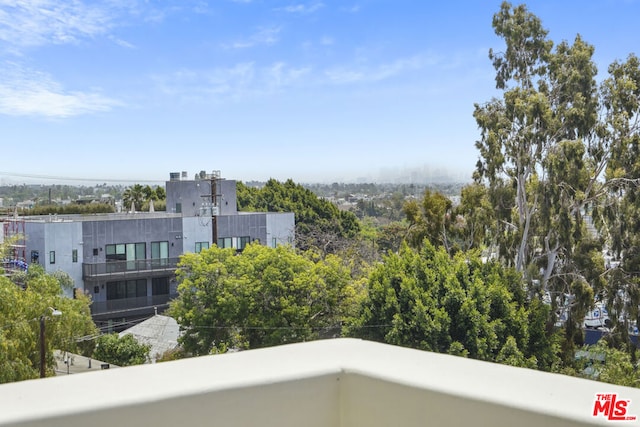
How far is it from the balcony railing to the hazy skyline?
802 cm

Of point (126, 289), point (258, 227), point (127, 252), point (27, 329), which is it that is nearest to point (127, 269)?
point (126, 289)

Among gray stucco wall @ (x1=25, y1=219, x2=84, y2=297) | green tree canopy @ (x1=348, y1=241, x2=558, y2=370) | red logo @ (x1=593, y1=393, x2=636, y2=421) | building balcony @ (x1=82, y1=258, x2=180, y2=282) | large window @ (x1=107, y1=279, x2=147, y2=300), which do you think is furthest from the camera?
large window @ (x1=107, y1=279, x2=147, y2=300)

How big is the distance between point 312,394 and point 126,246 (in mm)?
26119

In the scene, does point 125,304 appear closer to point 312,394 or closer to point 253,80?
point 312,394

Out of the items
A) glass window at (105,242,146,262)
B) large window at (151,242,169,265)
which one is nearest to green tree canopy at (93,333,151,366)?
glass window at (105,242,146,262)

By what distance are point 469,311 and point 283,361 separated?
12.0 m

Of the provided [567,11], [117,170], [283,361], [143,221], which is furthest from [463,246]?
[117,170]

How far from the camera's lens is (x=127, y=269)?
2531 cm

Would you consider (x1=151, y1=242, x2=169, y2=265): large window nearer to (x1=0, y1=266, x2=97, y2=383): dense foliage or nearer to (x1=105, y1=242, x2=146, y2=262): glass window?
(x1=105, y1=242, x2=146, y2=262): glass window

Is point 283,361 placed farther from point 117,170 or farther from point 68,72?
point 117,170

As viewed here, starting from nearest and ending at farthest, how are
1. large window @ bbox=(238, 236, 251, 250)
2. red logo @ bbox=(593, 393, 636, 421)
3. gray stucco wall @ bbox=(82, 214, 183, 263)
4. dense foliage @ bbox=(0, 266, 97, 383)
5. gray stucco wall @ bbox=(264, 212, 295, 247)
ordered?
red logo @ bbox=(593, 393, 636, 421) → dense foliage @ bbox=(0, 266, 97, 383) → gray stucco wall @ bbox=(82, 214, 183, 263) → large window @ bbox=(238, 236, 251, 250) → gray stucco wall @ bbox=(264, 212, 295, 247)

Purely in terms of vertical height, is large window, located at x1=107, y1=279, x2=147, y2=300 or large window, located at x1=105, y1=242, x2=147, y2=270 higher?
large window, located at x1=105, y1=242, x2=147, y2=270

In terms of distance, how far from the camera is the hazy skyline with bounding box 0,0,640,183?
87.7ft

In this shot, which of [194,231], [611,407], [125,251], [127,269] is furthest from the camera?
[194,231]
